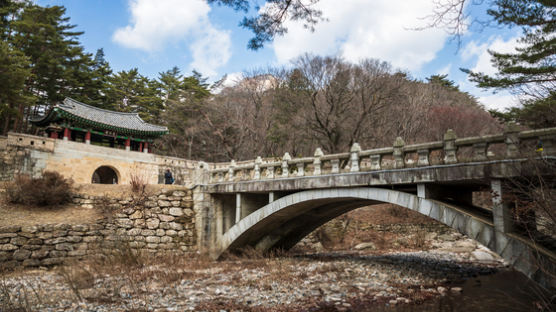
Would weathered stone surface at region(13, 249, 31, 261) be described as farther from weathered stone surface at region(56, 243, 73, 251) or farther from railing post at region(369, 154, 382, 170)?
railing post at region(369, 154, 382, 170)

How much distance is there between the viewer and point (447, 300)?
9055 mm

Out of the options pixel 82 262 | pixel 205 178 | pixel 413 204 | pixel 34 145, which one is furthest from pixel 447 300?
pixel 34 145

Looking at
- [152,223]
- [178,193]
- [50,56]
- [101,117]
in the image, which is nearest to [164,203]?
[178,193]

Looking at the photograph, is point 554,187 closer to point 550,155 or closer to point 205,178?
point 550,155

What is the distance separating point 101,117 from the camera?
1094 inches

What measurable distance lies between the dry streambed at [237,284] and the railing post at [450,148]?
12.9ft

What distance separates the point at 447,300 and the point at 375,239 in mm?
11341

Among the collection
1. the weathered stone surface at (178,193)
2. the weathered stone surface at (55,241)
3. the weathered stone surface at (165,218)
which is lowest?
the weathered stone surface at (55,241)

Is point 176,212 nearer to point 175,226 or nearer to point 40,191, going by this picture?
point 175,226

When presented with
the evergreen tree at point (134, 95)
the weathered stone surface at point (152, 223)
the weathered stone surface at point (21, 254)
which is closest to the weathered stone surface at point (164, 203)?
the weathered stone surface at point (152, 223)

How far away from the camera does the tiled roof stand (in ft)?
79.3

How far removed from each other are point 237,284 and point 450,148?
7.36 m

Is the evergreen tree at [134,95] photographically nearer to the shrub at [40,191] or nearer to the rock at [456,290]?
the shrub at [40,191]

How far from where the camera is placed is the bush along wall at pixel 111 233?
39.0ft
